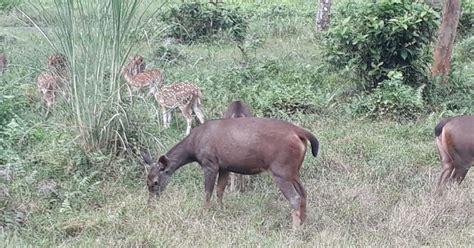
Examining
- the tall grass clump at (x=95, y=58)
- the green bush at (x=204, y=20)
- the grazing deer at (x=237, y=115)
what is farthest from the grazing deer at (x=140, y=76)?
the green bush at (x=204, y=20)

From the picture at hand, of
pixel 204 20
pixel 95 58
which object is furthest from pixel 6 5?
pixel 95 58

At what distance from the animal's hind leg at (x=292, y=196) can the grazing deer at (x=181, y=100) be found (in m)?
3.57

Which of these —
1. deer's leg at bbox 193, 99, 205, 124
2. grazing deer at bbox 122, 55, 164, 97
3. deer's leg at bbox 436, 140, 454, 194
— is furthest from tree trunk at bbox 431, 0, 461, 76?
grazing deer at bbox 122, 55, 164, 97

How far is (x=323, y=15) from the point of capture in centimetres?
1944

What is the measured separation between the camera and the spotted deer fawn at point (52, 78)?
31.5ft

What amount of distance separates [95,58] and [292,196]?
293 centimetres

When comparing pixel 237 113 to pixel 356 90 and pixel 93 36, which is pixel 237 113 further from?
pixel 356 90

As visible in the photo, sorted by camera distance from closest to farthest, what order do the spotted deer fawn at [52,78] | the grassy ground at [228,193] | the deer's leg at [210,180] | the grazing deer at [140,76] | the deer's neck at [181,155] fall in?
the grassy ground at [228,193] → the deer's leg at [210,180] → the deer's neck at [181,155] → the spotted deer fawn at [52,78] → the grazing deer at [140,76]

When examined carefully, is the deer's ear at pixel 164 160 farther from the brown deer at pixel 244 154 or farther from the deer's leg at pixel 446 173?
the deer's leg at pixel 446 173

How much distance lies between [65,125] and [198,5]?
10.2 meters

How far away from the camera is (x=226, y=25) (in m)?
19.0

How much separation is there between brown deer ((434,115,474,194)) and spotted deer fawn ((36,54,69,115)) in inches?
175

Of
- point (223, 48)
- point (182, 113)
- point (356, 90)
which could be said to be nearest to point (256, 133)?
point (182, 113)

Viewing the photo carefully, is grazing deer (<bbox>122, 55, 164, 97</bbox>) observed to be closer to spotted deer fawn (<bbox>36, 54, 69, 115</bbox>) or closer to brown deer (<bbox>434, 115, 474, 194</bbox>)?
spotted deer fawn (<bbox>36, 54, 69, 115</bbox>)
